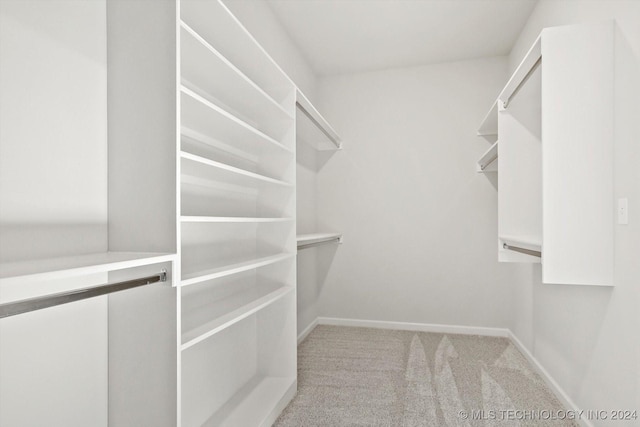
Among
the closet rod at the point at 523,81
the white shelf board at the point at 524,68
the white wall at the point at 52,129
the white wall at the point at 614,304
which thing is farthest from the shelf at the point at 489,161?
the white wall at the point at 52,129

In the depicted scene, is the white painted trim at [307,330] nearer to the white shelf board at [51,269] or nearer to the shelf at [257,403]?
the shelf at [257,403]

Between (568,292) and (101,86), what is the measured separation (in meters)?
2.58

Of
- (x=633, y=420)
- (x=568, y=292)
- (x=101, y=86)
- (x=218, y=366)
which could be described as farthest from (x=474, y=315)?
(x=101, y=86)

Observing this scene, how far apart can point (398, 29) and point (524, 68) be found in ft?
4.68

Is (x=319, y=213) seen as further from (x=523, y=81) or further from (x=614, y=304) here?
(x=614, y=304)

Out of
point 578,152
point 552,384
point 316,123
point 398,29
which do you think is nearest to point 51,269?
point 578,152

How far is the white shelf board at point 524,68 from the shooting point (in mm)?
1869

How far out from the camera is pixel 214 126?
181 centimetres

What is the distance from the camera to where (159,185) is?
1253 mm

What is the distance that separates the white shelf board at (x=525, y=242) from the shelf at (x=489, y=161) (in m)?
0.76

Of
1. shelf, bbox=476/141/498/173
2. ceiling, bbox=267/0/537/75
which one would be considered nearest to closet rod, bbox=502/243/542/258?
shelf, bbox=476/141/498/173

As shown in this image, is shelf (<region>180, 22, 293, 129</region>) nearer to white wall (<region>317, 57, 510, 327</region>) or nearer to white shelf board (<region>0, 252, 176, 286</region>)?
white shelf board (<region>0, 252, 176, 286</region>)

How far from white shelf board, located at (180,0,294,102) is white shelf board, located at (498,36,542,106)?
131 centimetres

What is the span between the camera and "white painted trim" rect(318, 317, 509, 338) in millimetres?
3643
